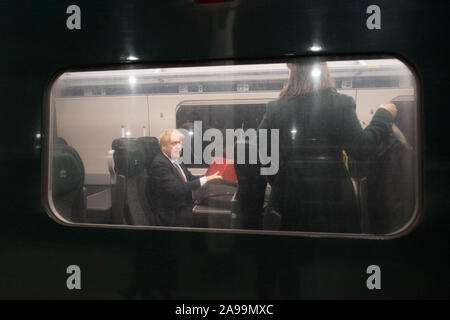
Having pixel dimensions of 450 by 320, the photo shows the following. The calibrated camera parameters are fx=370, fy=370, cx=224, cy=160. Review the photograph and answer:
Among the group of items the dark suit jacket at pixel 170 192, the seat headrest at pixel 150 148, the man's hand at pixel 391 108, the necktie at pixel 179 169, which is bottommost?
the dark suit jacket at pixel 170 192

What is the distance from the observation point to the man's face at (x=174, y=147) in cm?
168

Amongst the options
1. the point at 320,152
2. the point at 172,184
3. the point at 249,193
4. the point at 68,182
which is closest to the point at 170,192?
the point at 172,184

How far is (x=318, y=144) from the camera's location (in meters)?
1.59

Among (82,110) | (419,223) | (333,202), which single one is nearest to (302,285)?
(333,202)

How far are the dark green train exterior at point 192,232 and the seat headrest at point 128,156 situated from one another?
29 centimetres

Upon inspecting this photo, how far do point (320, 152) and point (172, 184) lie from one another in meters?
0.69

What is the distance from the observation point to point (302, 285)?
1.56 meters

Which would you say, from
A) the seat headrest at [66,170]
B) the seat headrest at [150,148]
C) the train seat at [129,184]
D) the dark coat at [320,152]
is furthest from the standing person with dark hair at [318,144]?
the seat headrest at [66,170]

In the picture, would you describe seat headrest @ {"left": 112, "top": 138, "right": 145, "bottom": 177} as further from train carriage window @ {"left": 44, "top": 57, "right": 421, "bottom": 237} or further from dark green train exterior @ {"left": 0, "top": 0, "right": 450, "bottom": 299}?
dark green train exterior @ {"left": 0, "top": 0, "right": 450, "bottom": 299}

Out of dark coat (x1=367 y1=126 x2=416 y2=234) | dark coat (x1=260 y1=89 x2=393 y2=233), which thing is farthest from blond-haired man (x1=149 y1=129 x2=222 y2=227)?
dark coat (x1=367 y1=126 x2=416 y2=234)

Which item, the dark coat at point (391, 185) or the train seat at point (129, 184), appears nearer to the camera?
the dark coat at point (391, 185)

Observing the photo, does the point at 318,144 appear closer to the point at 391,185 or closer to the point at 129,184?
the point at 391,185

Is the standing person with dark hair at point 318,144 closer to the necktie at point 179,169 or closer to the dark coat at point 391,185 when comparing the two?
the dark coat at point 391,185

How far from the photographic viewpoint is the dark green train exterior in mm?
1479
